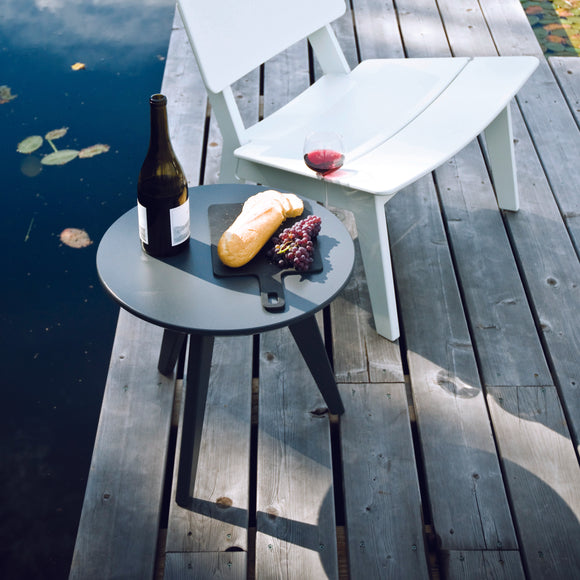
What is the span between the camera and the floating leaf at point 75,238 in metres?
2.07

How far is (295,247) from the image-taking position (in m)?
1.17

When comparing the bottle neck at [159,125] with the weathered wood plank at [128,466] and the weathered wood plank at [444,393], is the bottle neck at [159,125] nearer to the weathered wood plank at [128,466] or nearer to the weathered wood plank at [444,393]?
the weathered wood plank at [128,466]

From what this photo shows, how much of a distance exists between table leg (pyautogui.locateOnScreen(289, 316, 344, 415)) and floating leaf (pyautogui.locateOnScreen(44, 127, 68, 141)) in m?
1.67

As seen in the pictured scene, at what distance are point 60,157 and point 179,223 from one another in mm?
1465

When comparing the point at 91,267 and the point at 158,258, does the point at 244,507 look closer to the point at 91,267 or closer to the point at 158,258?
the point at 158,258

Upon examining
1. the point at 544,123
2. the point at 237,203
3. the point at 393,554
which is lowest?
the point at 544,123

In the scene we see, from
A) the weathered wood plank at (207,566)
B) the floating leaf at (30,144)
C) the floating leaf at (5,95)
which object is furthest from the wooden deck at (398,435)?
the floating leaf at (5,95)

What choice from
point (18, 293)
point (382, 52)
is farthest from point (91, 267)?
point (382, 52)

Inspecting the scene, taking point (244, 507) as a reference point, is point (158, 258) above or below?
above

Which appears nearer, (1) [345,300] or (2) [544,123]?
(1) [345,300]

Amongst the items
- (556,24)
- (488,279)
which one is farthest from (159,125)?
(556,24)

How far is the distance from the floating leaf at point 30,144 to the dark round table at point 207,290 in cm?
137

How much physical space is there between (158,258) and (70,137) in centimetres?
154

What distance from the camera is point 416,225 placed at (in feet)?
6.63
